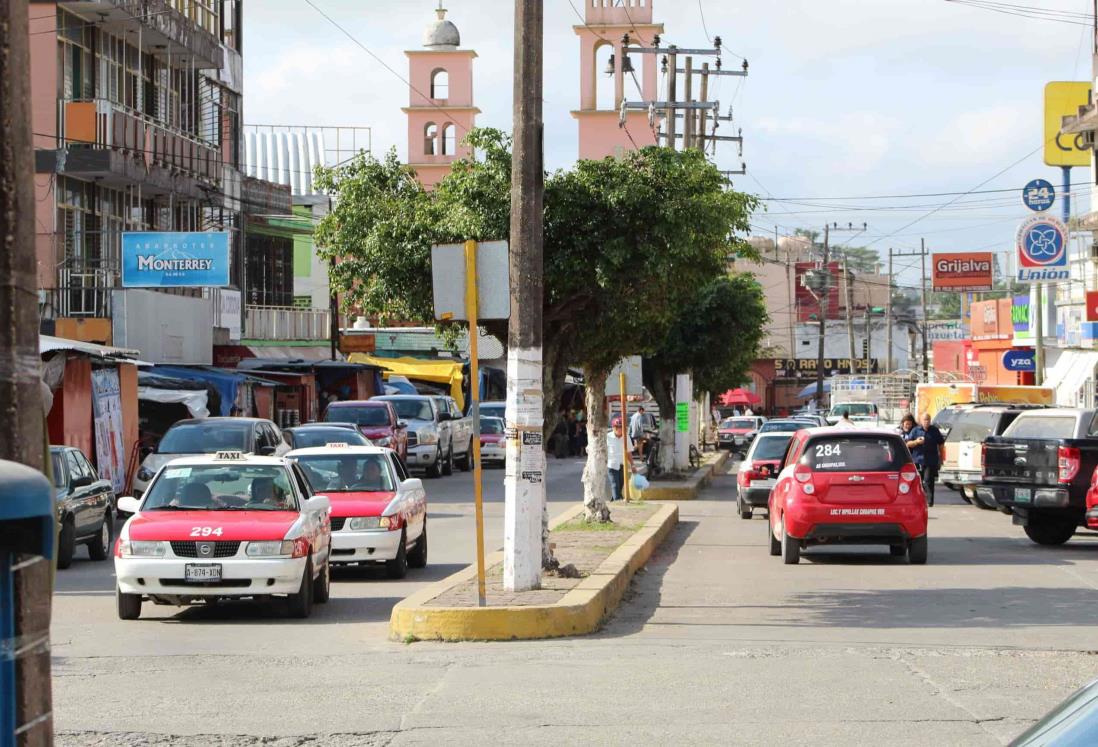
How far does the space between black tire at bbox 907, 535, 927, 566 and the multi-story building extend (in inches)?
824

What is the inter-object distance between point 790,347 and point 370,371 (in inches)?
2794

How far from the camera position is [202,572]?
1409 cm

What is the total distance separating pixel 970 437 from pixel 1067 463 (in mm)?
11862

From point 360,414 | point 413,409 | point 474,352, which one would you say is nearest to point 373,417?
point 360,414

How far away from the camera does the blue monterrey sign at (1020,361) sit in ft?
169

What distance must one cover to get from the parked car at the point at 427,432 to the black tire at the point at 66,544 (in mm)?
21106

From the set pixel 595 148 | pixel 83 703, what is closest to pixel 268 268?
pixel 595 148

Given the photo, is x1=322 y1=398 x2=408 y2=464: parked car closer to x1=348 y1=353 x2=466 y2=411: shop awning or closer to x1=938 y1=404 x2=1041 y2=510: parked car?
x1=938 y1=404 x2=1041 y2=510: parked car

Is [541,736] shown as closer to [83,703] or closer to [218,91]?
[83,703]

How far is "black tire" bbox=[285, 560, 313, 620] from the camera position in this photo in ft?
47.4

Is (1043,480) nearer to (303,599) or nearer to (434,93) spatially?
(303,599)

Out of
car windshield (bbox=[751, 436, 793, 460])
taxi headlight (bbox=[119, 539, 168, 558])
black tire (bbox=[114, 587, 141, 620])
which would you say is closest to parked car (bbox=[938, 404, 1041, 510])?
car windshield (bbox=[751, 436, 793, 460])

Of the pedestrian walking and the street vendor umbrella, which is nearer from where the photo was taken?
the pedestrian walking

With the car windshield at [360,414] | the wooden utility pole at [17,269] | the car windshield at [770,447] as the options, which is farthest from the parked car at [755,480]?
the wooden utility pole at [17,269]
